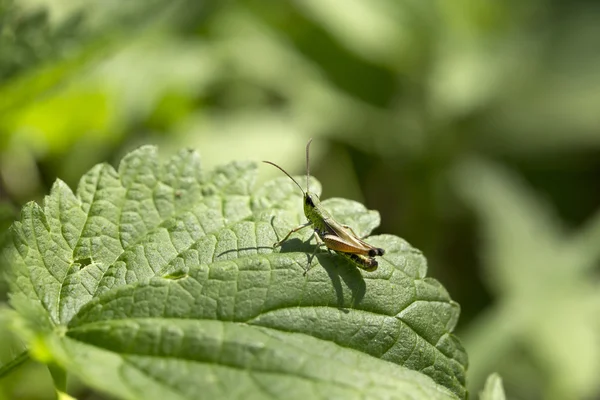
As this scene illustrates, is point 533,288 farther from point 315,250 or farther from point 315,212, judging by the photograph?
point 315,250

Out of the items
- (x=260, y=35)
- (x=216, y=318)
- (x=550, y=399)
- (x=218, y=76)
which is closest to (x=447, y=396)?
(x=216, y=318)

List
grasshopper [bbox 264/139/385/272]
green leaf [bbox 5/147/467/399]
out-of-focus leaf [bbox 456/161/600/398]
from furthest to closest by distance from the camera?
out-of-focus leaf [bbox 456/161/600/398] → grasshopper [bbox 264/139/385/272] → green leaf [bbox 5/147/467/399]

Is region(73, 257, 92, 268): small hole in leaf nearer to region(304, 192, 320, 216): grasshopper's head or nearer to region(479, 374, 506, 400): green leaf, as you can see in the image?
region(304, 192, 320, 216): grasshopper's head

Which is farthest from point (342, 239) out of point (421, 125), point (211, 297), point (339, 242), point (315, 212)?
point (421, 125)

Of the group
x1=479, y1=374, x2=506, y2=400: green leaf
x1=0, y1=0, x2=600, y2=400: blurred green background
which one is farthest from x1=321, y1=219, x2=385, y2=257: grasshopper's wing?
x1=0, y1=0, x2=600, y2=400: blurred green background

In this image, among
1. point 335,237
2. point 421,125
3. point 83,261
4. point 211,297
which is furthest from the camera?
point 421,125

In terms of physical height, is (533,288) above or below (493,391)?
below

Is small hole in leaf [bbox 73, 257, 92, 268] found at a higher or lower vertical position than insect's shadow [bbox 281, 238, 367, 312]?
higher
